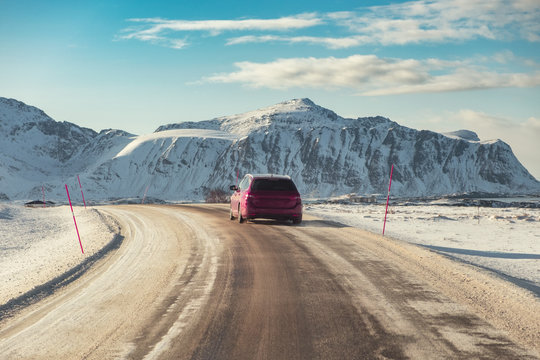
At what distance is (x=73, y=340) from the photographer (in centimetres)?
531

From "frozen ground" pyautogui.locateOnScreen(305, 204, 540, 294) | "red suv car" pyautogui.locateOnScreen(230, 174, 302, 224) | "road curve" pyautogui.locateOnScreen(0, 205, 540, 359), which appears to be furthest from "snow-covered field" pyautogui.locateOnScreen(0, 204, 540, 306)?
"red suv car" pyautogui.locateOnScreen(230, 174, 302, 224)

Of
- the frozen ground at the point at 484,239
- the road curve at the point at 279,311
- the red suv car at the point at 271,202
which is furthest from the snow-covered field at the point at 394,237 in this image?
the red suv car at the point at 271,202

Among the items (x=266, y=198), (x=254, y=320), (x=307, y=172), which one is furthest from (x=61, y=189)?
(x=254, y=320)

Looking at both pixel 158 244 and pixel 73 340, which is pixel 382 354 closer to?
pixel 73 340

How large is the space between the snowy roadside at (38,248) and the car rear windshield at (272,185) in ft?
16.7

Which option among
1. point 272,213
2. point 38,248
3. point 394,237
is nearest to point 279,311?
point 272,213

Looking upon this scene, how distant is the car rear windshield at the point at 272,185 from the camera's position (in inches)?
680

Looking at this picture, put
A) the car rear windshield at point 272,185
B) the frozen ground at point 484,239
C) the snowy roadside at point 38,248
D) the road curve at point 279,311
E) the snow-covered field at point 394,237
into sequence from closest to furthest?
the road curve at point 279,311, the snowy roadside at point 38,248, the snow-covered field at point 394,237, the frozen ground at point 484,239, the car rear windshield at point 272,185

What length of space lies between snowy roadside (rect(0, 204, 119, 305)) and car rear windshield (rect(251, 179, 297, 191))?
510 centimetres

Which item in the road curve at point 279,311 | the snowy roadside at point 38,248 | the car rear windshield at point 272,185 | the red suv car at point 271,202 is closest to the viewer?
the road curve at point 279,311

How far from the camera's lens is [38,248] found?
16.1 metres

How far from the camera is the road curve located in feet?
16.3

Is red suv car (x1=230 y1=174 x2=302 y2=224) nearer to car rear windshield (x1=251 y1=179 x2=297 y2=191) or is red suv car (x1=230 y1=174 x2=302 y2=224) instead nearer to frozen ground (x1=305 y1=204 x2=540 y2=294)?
car rear windshield (x1=251 y1=179 x2=297 y2=191)

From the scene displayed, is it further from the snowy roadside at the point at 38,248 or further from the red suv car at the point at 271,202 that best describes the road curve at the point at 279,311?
the red suv car at the point at 271,202
